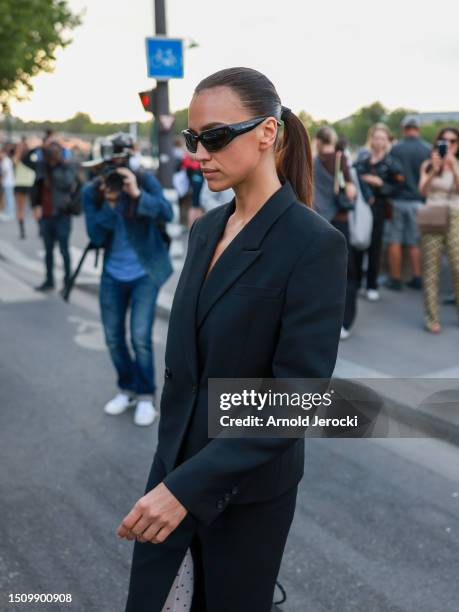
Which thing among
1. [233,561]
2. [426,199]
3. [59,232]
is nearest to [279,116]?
[233,561]

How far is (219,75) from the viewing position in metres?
1.67

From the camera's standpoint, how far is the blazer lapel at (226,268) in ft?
5.53

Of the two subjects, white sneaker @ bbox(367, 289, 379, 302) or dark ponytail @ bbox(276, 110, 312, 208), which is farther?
white sneaker @ bbox(367, 289, 379, 302)

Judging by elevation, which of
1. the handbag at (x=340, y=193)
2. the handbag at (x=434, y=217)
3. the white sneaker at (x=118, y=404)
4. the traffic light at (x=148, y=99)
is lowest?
the white sneaker at (x=118, y=404)

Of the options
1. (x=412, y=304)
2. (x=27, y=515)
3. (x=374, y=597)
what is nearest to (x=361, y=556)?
(x=374, y=597)

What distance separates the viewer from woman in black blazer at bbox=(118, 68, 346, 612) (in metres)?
1.61

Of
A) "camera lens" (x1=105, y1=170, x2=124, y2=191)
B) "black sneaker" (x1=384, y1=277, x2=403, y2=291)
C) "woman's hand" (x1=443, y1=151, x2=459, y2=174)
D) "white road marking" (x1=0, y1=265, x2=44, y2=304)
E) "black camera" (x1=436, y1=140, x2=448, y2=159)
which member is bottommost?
"white road marking" (x1=0, y1=265, x2=44, y2=304)

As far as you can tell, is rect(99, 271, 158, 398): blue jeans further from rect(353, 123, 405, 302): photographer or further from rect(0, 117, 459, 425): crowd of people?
rect(353, 123, 405, 302): photographer

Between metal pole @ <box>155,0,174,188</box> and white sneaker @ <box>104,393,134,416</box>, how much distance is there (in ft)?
17.9

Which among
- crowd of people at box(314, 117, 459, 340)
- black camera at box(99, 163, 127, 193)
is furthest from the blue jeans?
crowd of people at box(314, 117, 459, 340)

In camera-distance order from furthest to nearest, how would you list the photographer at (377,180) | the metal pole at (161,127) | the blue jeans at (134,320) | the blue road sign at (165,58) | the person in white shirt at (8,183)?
the person in white shirt at (8,183) < the metal pole at (161,127) < the blue road sign at (165,58) < the photographer at (377,180) < the blue jeans at (134,320)

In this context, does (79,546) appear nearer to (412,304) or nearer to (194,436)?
(194,436)

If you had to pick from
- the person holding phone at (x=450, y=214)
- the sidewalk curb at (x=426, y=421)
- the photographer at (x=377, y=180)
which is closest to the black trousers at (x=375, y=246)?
the photographer at (x=377, y=180)

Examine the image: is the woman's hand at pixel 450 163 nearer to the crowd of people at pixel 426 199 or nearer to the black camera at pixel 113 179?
the crowd of people at pixel 426 199
